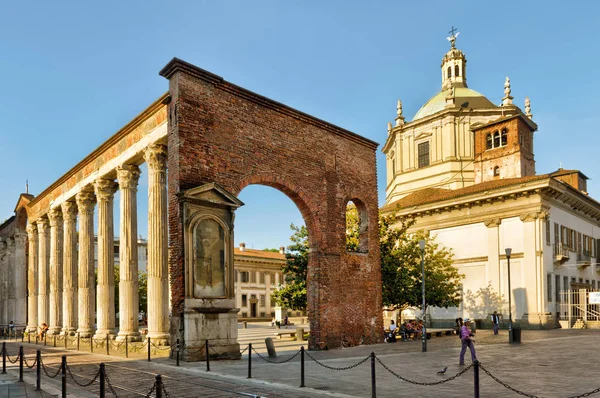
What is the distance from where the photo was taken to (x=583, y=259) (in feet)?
132

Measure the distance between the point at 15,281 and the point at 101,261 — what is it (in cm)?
1957

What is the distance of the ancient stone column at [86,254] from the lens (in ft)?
91.9

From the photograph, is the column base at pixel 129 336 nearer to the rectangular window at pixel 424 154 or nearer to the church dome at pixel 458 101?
the rectangular window at pixel 424 154

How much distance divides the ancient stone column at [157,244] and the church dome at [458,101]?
117 ft

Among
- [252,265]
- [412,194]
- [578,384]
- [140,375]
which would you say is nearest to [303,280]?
[140,375]

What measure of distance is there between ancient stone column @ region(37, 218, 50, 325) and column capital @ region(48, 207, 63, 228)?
2841 mm

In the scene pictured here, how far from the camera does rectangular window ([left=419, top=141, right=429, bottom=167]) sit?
A: 50.1 m

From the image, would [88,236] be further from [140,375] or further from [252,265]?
[252,265]

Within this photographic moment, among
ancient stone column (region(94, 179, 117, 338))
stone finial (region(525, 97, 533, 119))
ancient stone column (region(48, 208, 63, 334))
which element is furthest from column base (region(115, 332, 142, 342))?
stone finial (region(525, 97, 533, 119))

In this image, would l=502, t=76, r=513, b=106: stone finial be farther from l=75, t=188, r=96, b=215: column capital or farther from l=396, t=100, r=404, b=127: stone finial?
l=75, t=188, r=96, b=215: column capital

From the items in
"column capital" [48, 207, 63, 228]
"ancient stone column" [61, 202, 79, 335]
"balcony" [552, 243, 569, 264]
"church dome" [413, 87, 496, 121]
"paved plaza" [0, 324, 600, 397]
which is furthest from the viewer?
"church dome" [413, 87, 496, 121]

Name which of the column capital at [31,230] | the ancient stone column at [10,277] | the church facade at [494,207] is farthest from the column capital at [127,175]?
the ancient stone column at [10,277]

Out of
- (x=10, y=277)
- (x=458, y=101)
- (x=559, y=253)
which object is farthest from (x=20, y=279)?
(x=458, y=101)

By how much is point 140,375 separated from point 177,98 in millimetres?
8304
